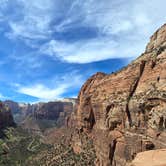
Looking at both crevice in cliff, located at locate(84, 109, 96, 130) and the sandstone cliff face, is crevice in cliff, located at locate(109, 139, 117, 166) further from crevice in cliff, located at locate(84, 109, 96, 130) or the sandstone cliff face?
crevice in cliff, located at locate(84, 109, 96, 130)

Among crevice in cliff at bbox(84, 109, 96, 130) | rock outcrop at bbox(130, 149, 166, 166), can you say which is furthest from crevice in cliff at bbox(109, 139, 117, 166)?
rock outcrop at bbox(130, 149, 166, 166)

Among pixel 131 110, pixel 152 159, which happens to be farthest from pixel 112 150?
pixel 152 159

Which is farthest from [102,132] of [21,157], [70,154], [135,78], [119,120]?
[21,157]

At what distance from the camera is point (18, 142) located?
176 m

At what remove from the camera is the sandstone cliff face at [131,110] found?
197 ft

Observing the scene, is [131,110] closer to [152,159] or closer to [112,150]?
[112,150]

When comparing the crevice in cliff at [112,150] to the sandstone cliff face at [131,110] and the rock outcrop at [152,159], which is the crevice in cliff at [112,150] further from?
the rock outcrop at [152,159]

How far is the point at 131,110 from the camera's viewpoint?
2763 inches

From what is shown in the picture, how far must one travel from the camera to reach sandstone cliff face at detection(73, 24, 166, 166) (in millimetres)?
→ 59969

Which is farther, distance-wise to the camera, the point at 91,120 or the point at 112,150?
the point at 91,120

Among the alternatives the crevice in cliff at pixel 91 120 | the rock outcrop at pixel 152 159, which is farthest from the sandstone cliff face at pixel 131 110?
the rock outcrop at pixel 152 159

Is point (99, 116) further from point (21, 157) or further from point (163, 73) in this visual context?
point (21, 157)

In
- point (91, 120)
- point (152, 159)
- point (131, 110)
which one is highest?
point (91, 120)

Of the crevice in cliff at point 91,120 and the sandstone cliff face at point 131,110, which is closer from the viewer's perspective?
the sandstone cliff face at point 131,110
